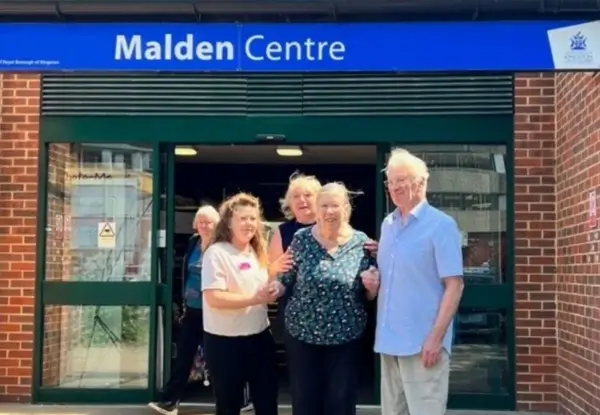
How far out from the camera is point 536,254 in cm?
706

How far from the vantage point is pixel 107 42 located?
16.3ft

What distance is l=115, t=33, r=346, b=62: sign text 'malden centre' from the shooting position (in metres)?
4.89

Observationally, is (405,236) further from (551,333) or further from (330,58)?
(551,333)

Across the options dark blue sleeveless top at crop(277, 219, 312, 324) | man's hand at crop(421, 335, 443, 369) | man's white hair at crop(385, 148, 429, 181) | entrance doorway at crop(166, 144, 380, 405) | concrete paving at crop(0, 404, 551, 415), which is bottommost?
concrete paving at crop(0, 404, 551, 415)

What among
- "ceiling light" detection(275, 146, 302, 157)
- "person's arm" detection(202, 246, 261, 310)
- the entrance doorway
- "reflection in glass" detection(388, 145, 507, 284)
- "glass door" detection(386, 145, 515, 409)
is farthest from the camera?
the entrance doorway

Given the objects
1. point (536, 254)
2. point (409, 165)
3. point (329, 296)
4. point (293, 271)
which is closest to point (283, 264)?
point (293, 271)

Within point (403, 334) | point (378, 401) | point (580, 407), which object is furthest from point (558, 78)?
point (403, 334)

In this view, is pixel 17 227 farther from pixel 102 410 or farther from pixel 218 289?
pixel 218 289

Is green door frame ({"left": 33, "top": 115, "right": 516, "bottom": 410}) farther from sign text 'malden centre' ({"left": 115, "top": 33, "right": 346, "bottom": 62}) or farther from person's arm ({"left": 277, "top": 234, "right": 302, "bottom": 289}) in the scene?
person's arm ({"left": 277, "top": 234, "right": 302, "bottom": 289})

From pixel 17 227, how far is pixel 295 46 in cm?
360

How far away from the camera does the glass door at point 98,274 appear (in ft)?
24.2

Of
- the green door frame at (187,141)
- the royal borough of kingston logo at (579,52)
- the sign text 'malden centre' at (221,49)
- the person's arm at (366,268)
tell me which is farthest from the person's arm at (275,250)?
the green door frame at (187,141)

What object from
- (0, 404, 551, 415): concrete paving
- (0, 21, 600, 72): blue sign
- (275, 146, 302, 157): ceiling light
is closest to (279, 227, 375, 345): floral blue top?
(0, 21, 600, 72): blue sign

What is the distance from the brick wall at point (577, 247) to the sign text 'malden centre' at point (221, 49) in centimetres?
205
